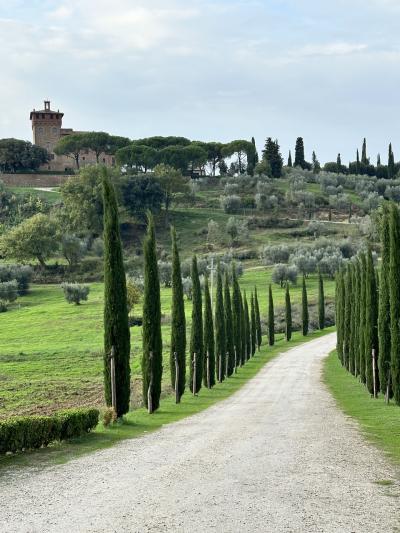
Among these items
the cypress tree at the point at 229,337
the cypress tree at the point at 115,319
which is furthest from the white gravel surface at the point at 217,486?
the cypress tree at the point at 229,337

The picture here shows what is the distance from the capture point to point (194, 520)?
9.75 metres

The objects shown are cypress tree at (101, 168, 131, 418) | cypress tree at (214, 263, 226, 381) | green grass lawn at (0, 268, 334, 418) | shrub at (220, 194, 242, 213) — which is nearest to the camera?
cypress tree at (101, 168, 131, 418)

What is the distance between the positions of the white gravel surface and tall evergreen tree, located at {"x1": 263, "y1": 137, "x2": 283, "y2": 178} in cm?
14552

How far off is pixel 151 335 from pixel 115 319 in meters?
4.02

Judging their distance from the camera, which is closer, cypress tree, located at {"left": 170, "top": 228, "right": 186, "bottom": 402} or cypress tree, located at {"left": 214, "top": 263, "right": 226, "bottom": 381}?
cypress tree, located at {"left": 170, "top": 228, "right": 186, "bottom": 402}

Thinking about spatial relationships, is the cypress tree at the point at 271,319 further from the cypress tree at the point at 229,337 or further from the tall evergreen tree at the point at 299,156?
the tall evergreen tree at the point at 299,156

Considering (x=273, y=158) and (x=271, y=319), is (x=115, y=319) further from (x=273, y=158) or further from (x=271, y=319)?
(x=273, y=158)

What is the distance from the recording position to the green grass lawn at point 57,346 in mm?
36375

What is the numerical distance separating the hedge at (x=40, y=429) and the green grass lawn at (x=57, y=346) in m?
13.5

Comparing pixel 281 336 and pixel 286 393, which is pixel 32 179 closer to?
pixel 281 336

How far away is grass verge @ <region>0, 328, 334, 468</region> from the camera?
1479 cm

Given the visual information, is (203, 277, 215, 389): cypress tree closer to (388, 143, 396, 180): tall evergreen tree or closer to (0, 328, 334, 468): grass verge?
(0, 328, 334, 468): grass verge

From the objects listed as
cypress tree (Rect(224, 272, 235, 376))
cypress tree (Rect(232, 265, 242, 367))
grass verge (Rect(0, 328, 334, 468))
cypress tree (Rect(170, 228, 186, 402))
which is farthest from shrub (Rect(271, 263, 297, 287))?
cypress tree (Rect(170, 228, 186, 402))

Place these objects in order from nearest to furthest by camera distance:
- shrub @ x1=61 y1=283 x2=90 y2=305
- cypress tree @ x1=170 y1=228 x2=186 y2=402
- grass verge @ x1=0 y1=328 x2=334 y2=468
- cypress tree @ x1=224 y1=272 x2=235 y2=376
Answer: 1. grass verge @ x1=0 y1=328 x2=334 y2=468
2. cypress tree @ x1=170 y1=228 x2=186 y2=402
3. cypress tree @ x1=224 y1=272 x2=235 y2=376
4. shrub @ x1=61 y1=283 x2=90 y2=305
